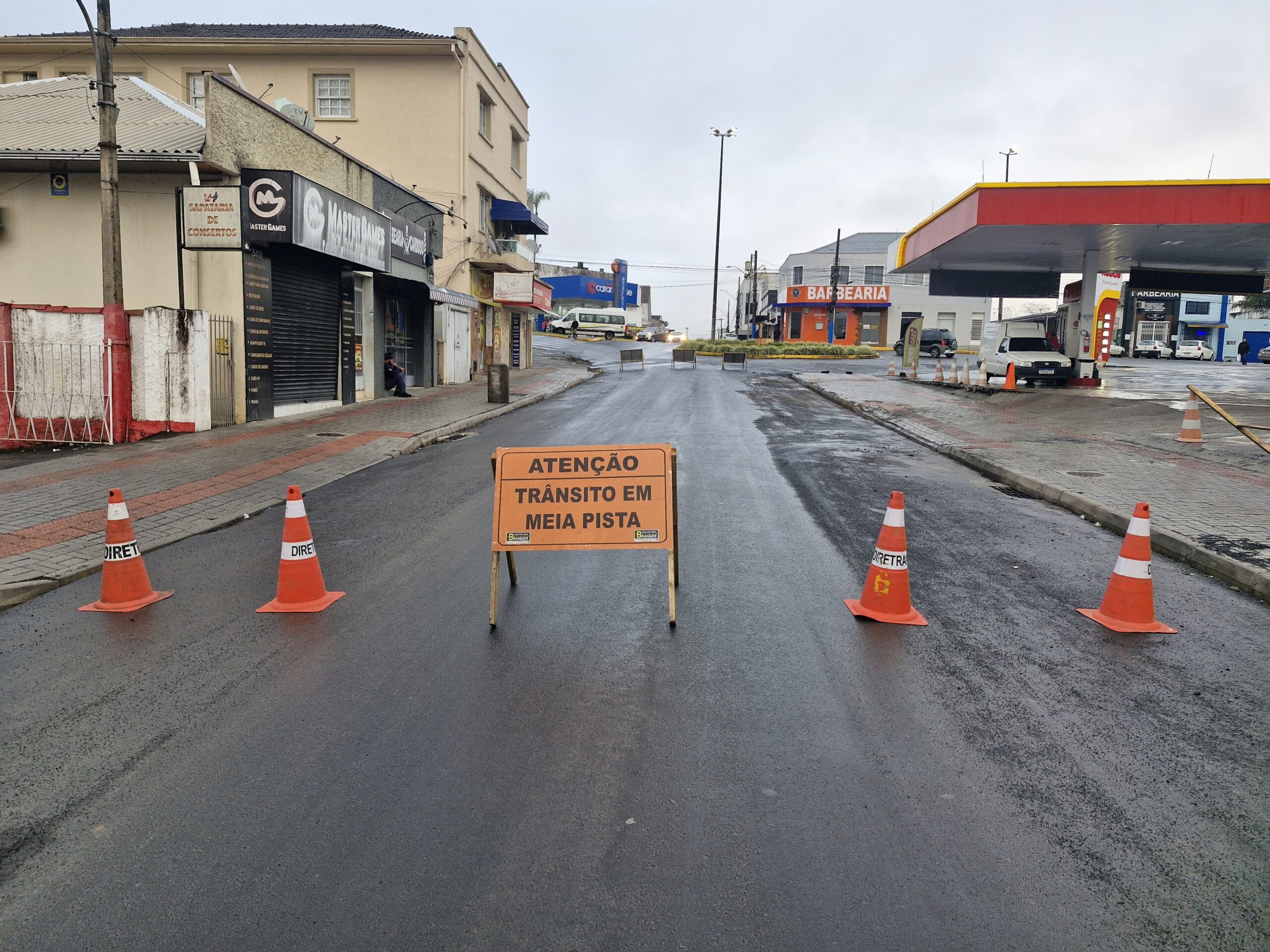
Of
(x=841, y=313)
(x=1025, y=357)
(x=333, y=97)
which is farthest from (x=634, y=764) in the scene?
(x=841, y=313)

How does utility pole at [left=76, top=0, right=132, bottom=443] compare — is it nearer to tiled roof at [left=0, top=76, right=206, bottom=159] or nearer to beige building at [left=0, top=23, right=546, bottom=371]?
tiled roof at [left=0, top=76, right=206, bottom=159]

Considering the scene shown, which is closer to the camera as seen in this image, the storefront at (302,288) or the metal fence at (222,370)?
Answer: the metal fence at (222,370)

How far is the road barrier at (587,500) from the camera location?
5.54m

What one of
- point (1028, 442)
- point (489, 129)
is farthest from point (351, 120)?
point (1028, 442)

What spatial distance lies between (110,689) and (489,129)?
31234 millimetres

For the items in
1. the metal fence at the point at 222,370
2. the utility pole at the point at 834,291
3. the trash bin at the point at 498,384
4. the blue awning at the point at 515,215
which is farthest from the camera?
the utility pole at the point at 834,291

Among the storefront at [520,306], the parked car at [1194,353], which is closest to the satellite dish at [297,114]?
the storefront at [520,306]

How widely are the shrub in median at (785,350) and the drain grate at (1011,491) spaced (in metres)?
35.9

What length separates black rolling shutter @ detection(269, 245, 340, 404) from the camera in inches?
677

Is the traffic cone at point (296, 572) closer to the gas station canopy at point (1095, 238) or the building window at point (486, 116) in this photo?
the gas station canopy at point (1095, 238)

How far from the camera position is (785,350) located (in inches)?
1875

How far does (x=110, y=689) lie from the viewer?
14.7ft

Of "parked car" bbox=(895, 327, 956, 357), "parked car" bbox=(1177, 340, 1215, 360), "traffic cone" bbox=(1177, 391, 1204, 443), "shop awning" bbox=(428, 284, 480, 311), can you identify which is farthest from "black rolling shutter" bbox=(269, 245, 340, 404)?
"parked car" bbox=(1177, 340, 1215, 360)

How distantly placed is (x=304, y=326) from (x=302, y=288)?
783 mm
